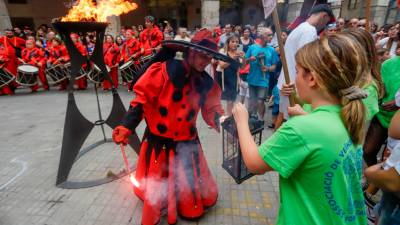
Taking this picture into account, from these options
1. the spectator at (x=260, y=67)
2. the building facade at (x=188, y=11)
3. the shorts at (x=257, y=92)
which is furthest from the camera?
the building facade at (x=188, y=11)

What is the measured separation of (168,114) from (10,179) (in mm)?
2708

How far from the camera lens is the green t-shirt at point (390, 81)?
2.64 meters

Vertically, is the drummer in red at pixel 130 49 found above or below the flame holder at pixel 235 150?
above

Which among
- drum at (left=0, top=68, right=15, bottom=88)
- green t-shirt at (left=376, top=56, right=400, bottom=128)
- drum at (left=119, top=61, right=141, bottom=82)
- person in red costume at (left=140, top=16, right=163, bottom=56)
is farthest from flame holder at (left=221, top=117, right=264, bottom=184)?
drum at (left=0, top=68, right=15, bottom=88)

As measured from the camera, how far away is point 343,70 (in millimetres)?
1024

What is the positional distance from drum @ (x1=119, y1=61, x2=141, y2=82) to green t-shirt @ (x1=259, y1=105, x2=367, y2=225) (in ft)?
25.0

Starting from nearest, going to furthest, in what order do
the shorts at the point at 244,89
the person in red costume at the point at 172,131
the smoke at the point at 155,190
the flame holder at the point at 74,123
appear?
the person in red costume at the point at 172,131 < the smoke at the point at 155,190 < the flame holder at the point at 74,123 < the shorts at the point at 244,89

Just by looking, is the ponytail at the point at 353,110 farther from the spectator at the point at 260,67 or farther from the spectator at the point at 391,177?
the spectator at the point at 260,67

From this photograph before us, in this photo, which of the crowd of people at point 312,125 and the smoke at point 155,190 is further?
the smoke at point 155,190

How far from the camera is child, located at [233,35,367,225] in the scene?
1034 mm

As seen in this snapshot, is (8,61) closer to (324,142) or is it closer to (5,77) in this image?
(5,77)

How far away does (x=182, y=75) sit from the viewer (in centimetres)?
225

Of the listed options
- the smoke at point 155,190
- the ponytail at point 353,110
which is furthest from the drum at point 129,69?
the ponytail at point 353,110

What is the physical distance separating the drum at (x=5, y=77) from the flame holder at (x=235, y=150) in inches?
339
